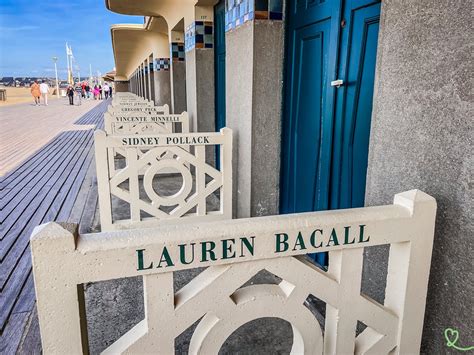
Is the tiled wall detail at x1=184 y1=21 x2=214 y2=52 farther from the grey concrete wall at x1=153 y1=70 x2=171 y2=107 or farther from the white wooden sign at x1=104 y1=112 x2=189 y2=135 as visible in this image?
the grey concrete wall at x1=153 y1=70 x2=171 y2=107

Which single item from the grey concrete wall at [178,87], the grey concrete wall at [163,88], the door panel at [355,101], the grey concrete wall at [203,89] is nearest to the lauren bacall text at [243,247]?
the door panel at [355,101]

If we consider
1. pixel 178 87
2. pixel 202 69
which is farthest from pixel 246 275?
pixel 178 87

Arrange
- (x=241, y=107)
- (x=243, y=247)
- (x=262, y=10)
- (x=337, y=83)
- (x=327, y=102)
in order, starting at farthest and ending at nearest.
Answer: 1. (x=241, y=107)
2. (x=262, y=10)
3. (x=327, y=102)
4. (x=337, y=83)
5. (x=243, y=247)

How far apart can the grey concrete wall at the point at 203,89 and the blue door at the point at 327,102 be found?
2.20 meters

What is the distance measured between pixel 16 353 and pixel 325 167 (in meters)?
1.86

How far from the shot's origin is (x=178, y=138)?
303cm

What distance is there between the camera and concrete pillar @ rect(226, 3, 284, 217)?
280cm

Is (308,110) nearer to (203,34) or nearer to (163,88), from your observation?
(203,34)

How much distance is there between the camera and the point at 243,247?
99 cm

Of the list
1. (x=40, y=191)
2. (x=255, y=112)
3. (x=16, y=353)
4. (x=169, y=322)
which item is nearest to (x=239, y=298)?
(x=169, y=322)

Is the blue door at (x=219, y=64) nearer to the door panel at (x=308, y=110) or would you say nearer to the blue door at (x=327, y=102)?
the blue door at (x=327, y=102)

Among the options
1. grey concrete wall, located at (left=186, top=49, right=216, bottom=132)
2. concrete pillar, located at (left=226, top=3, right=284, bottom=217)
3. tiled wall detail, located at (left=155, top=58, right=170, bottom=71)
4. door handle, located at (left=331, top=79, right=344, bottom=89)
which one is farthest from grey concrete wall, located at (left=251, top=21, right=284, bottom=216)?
tiled wall detail, located at (left=155, top=58, right=170, bottom=71)

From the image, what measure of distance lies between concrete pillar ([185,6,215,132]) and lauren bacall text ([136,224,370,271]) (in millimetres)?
4017

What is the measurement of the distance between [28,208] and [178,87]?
3.45 meters
